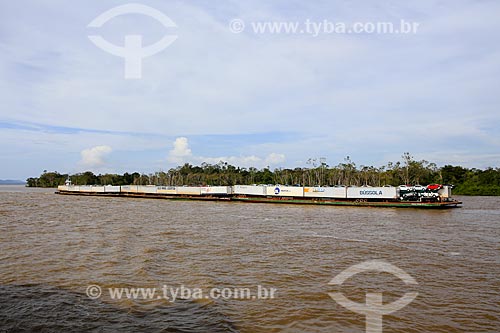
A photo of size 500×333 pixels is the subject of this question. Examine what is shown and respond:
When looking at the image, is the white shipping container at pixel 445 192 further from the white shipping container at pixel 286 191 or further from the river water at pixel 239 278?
the river water at pixel 239 278

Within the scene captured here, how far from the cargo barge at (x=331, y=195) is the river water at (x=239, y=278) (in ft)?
84.8

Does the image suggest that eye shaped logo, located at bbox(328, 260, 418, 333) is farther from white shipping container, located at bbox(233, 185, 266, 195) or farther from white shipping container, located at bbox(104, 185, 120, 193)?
white shipping container, located at bbox(104, 185, 120, 193)

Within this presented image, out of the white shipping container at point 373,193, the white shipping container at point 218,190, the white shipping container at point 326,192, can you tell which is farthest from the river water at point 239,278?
the white shipping container at point 218,190

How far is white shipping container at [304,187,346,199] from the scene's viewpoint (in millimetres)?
52312

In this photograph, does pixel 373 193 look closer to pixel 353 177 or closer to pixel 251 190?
pixel 251 190

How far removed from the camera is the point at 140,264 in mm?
13492

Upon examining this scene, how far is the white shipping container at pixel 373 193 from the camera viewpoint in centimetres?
4853

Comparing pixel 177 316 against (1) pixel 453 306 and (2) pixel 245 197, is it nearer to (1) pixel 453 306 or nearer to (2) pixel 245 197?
(1) pixel 453 306

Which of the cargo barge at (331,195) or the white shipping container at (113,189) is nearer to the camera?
the cargo barge at (331,195)

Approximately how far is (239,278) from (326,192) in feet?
141

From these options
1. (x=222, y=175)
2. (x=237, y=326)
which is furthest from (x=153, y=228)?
(x=222, y=175)

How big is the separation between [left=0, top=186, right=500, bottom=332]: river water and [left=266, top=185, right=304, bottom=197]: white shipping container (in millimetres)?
33564

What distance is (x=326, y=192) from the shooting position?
2108 inches

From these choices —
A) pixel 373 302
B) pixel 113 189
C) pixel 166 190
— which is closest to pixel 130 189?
pixel 113 189
